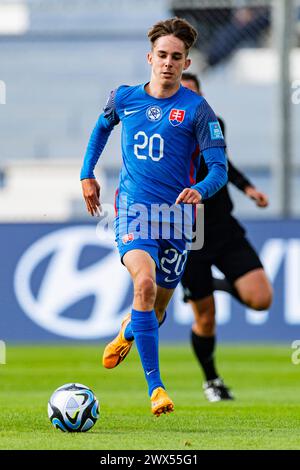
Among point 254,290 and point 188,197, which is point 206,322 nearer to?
point 254,290

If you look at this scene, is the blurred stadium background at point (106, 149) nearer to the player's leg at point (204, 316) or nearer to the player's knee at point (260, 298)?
the player's leg at point (204, 316)

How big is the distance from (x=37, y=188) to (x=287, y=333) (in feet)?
49.8

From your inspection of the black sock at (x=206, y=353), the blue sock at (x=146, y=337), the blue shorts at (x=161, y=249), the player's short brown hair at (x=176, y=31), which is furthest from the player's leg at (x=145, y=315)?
the black sock at (x=206, y=353)

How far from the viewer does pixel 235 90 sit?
28562 millimetres

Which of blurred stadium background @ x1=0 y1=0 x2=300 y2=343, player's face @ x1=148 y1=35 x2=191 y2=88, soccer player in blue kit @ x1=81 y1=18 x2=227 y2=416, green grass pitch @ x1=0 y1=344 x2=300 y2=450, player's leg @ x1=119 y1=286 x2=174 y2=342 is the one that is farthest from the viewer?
blurred stadium background @ x1=0 y1=0 x2=300 y2=343

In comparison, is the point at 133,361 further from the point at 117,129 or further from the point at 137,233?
the point at 117,129

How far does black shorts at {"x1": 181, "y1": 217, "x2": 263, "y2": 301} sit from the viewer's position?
8828 mm

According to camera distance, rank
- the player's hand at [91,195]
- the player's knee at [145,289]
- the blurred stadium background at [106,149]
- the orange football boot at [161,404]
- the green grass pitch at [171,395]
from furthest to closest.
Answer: the blurred stadium background at [106,149] → the player's hand at [91,195] → the player's knee at [145,289] → the orange football boot at [161,404] → the green grass pitch at [171,395]

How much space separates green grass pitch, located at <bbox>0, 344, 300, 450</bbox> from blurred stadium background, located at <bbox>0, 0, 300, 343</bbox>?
1.60 ft

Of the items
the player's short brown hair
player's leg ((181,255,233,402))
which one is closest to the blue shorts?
the player's short brown hair

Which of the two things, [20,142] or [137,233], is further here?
[20,142]

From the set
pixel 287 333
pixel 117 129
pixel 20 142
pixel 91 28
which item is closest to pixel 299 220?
pixel 287 333

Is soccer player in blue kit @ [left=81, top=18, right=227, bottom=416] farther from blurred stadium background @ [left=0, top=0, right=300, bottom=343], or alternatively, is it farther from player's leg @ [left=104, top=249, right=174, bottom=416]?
blurred stadium background @ [left=0, top=0, right=300, bottom=343]

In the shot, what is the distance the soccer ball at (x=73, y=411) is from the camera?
629 cm
